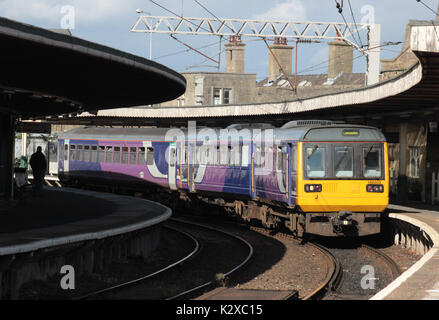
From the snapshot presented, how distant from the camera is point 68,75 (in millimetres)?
15109

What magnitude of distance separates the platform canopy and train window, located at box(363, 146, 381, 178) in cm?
477

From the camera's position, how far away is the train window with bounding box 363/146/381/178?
58.1 feet

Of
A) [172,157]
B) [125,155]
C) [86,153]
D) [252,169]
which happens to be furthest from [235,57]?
[252,169]

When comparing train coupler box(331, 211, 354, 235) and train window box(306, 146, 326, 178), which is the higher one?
train window box(306, 146, 326, 178)

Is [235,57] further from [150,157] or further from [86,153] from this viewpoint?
[150,157]

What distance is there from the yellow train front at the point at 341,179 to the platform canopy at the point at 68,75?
143 inches

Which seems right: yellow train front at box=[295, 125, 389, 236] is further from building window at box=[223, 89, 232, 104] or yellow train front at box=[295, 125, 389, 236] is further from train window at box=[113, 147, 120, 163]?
building window at box=[223, 89, 232, 104]

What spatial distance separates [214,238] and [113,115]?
18.0 meters

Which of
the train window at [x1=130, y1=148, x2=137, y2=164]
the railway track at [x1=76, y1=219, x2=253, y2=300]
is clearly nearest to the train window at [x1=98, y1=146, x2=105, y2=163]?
the train window at [x1=130, y1=148, x2=137, y2=164]

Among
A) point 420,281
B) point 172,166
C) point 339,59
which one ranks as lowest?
point 420,281

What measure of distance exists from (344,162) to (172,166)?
1021 centimetres

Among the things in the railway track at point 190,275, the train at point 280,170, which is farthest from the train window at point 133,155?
the railway track at point 190,275

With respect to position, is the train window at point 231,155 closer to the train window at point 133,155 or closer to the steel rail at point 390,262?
the steel rail at point 390,262

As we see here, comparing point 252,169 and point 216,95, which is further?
point 216,95
